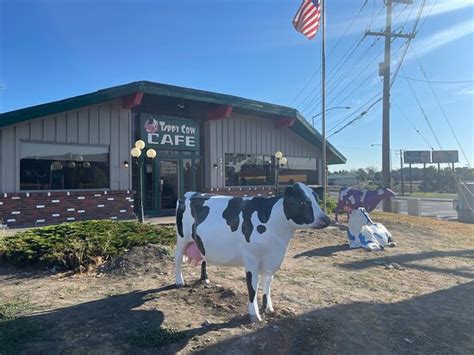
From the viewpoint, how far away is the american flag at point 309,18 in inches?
536

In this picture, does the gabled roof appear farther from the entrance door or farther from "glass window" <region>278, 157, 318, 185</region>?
the entrance door

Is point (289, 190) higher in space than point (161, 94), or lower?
lower

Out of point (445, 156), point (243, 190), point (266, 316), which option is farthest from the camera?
point (445, 156)

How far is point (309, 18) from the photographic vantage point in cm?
1367

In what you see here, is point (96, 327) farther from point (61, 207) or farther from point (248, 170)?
point (248, 170)

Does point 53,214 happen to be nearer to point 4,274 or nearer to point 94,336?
point 4,274

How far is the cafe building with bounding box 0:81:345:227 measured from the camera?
480 inches

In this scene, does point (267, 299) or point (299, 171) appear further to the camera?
point (299, 171)

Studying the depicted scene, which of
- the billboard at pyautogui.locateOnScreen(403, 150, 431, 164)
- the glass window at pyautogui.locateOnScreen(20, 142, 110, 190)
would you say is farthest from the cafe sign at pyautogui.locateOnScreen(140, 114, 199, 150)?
the billboard at pyautogui.locateOnScreen(403, 150, 431, 164)

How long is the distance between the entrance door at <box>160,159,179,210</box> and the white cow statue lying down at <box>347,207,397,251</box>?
347 inches

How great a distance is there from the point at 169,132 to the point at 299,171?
8.30 metres

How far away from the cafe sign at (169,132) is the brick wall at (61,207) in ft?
8.21

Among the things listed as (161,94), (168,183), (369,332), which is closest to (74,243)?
(369,332)

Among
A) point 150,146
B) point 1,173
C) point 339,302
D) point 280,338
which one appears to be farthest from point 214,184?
point 280,338
